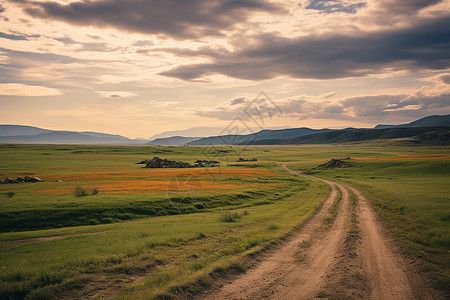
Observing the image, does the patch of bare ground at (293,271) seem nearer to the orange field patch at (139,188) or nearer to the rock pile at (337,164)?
the orange field patch at (139,188)

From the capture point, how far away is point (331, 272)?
12414 mm

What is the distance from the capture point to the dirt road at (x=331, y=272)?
10.6 metres

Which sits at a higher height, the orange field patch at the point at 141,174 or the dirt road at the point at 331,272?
the dirt road at the point at 331,272

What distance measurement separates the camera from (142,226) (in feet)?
72.4

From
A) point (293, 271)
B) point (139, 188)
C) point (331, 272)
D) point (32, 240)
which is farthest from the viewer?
point (139, 188)

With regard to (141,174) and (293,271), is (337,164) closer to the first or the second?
(141,174)

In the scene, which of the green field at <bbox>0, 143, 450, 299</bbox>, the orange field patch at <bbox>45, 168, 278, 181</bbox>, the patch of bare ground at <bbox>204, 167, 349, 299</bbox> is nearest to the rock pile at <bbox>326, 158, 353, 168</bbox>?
the orange field patch at <bbox>45, 168, 278, 181</bbox>

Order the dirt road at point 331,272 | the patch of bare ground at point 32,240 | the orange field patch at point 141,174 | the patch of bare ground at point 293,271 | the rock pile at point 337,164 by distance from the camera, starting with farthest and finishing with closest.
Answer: the rock pile at point 337,164, the orange field patch at point 141,174, the patch of bare ground at point 32,240, the patch of bare ground at point 293,271, the dirt road at point 331,272

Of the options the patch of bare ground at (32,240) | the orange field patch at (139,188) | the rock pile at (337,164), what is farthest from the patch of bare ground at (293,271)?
the rock pile at (337,164)

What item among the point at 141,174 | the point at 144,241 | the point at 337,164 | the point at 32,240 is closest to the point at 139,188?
the point at 32,240

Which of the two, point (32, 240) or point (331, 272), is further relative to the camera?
point (32, 240)

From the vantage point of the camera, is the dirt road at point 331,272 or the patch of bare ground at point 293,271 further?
the patch of bare ground at point 293,271

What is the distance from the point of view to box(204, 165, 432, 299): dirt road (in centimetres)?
1055

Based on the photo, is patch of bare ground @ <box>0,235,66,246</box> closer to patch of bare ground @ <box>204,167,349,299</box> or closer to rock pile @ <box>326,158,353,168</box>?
patch of bare ground @ <box>204,167,349,299</box>
